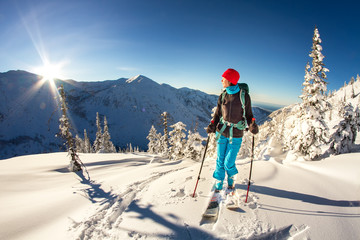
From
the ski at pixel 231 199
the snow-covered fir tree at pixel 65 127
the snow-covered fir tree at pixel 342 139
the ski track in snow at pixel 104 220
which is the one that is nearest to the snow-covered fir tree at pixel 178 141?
the snow-covered fir tree at pixel 65 127

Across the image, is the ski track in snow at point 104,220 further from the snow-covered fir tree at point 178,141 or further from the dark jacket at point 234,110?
the snow-covered fir tree at point 178,141

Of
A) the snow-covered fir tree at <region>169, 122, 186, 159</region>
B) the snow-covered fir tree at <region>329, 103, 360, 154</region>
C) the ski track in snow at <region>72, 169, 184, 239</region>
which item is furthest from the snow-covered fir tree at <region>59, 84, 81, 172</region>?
the snow-covered fir tree at <region>329, 103, 360, 154</region>

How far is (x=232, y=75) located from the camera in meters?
3.96

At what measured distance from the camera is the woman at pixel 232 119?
4.01m

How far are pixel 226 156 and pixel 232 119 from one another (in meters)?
1.02

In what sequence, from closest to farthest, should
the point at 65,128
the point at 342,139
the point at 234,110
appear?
the point at 234,110 < the point at 342,139 < the point at 65,128

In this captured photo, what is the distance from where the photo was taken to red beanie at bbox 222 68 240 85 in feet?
12.9

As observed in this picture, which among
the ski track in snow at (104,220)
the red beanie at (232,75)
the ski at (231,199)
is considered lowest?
the ski track in snow at (104,220)

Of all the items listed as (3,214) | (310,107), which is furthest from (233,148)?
(310,107)

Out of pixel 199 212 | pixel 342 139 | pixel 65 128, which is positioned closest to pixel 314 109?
pixel 342 139

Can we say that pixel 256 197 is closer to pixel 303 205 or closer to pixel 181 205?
pixel 303 205

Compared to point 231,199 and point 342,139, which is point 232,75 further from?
point 342,139

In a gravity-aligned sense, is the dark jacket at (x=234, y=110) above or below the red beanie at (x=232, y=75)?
below

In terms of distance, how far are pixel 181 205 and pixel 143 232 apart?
1037 millimetres
